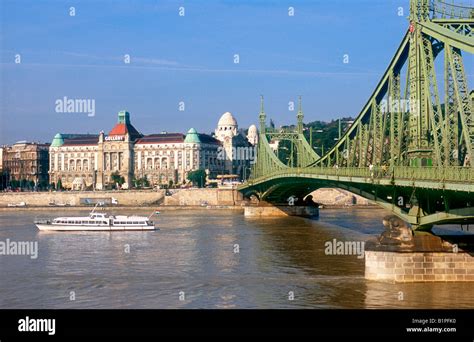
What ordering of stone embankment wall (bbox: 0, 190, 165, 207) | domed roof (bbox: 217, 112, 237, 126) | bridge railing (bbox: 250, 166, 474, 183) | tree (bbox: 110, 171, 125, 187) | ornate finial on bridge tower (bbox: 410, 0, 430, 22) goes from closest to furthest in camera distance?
bridge railing (bbox: 250, 166, 474, 183), ornate finial on bridge tower (bbox: 410, 0, 430, 22), stone embankment wall (bbox: 0, 190, 165, 207), tree (bbox: 110, 171, 125, 187), domed roof (bbox: 217, 112, 237, 126)

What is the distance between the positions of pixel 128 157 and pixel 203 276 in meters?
Result: 132

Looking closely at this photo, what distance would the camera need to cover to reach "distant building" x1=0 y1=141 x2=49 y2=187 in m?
175

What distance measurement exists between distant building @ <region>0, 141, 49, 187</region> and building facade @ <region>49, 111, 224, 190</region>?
510 cm

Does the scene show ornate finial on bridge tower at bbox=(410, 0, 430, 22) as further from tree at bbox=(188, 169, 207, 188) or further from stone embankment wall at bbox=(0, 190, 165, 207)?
tree at bbox=(188, 169, 207, 188)

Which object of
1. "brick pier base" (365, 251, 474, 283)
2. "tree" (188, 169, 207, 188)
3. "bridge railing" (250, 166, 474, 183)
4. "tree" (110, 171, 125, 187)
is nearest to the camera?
"bridge railing" (250, 166, 474, 183)

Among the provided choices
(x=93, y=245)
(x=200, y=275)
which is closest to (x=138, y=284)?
(x=200, y=275)

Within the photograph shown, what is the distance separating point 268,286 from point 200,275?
14.8 ft

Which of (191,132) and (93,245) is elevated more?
(191,132)

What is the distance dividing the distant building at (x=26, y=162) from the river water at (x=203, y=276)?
4669 inches

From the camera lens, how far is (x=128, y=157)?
168 meters

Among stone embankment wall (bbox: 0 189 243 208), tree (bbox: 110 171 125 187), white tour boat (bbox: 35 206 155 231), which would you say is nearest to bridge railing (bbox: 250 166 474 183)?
white tour boat (bbox: 35 206 155 231)

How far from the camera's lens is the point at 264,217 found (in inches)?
3430
